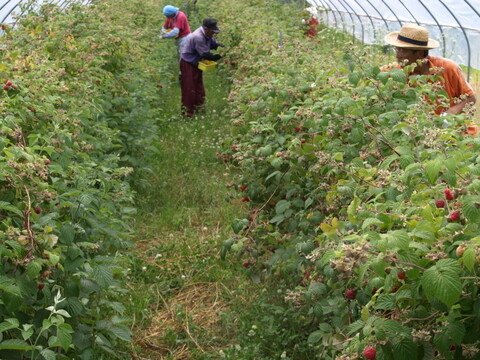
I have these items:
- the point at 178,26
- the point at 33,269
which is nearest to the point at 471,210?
the point at 33,269

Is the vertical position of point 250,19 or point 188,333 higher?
point 250,19

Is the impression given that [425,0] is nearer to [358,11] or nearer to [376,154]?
[358,11]

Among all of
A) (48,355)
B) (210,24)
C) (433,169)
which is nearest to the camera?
(433,169)

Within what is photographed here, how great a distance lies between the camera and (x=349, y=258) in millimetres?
1685

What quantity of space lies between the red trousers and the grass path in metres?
1.79

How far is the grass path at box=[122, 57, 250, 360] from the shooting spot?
408cm

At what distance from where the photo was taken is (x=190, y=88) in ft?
32.2

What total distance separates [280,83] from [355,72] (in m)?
1.07

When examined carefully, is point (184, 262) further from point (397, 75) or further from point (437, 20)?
point (437, 20)

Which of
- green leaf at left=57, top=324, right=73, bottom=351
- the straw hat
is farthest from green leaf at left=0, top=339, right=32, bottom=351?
the straw hat

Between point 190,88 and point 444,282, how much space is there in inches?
337

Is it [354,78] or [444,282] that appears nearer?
[444,282]

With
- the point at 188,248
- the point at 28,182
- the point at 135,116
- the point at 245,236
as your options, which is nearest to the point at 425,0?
the point at 135,116

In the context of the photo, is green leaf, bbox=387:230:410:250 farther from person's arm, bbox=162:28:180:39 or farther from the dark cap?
person's arm, bbox=162:28:180:39
